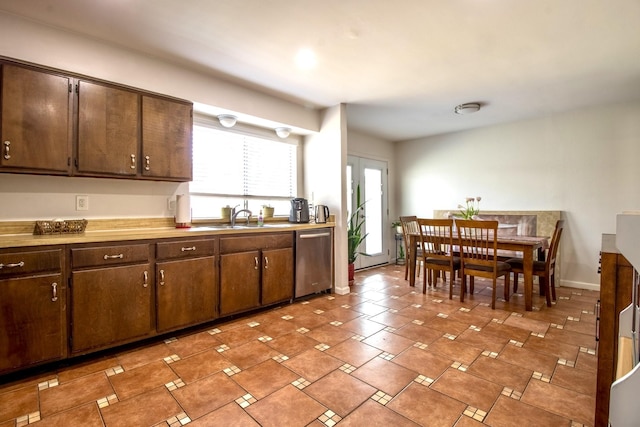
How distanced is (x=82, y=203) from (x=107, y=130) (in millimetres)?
665

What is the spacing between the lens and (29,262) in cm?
198

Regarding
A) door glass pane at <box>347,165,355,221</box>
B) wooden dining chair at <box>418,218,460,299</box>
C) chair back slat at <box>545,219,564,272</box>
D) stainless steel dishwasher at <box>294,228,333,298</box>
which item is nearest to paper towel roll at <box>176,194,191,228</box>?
stainless steel dishwasher at <box>294,228,333,298</box>

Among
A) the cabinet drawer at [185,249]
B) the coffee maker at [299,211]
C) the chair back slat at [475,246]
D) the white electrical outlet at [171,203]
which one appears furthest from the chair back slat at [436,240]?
the white electrical outlet at [171,203]

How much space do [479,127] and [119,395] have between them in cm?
565

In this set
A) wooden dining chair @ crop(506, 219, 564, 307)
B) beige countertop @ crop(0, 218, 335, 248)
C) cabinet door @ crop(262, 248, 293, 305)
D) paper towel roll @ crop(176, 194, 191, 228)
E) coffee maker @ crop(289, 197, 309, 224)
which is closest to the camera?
beige countertop @ crop(0, 218, 335, 248)

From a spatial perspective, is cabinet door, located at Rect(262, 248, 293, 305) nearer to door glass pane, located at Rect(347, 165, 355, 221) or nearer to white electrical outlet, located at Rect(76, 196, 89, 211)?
white electrical outlet, located at Rect(76, 196, 89, 211)

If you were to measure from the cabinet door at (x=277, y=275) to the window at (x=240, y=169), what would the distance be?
79 cm

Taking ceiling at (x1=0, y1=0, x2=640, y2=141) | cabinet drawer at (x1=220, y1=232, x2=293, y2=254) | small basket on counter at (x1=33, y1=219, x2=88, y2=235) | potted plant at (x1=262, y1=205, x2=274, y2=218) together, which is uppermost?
ceiling at (x1=0, y1=0, x2=640, y2=141)

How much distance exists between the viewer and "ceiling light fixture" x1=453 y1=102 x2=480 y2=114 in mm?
3941

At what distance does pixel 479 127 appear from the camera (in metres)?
5.12

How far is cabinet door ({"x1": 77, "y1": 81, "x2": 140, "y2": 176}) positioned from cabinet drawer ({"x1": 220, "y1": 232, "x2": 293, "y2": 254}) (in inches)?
39.2

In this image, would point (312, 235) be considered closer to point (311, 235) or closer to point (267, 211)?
point (311, 235)

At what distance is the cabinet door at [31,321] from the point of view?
1899 millimetres

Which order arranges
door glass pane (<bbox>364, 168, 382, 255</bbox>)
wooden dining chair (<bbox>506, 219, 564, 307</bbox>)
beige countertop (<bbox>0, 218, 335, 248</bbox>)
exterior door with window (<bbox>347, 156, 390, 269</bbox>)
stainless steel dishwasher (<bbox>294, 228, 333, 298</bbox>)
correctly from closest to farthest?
beige countertop (<bbox>0, 218, 335, 248</bbox>), wooden dining chair (<bbox>506, 219, 564, 307</bbox>), stainless steel dishwasher (<bbox>294, 228, 333, 298</bbox>), exterior door with window (<bbox>347, 156, 390, 269</bbox>), door glass pane (<bbox>364, 168, 382, 255</bbox>)
